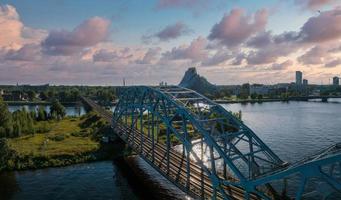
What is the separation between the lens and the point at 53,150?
74.6 meters

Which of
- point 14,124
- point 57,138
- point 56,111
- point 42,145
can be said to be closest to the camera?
point 42,145

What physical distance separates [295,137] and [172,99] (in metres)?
61.7

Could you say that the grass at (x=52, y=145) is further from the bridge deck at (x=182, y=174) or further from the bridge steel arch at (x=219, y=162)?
the bridge deck at (x=182, y=174)

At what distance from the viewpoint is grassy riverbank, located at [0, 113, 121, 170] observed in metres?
65.9

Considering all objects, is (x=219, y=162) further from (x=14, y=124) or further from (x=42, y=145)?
(x=14, y=124)

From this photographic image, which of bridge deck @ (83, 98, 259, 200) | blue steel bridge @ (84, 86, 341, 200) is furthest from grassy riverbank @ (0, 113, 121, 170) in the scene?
bridge deck @ (83, 98, 259, 200)

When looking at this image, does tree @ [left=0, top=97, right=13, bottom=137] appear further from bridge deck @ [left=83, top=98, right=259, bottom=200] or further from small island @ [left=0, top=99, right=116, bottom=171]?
bridge deck @ [left=83, top=98, right=259, bottom=200]

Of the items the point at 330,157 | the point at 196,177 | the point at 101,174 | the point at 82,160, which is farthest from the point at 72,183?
the point at 330,157

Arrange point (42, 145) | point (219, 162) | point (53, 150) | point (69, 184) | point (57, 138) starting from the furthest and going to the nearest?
point (57, 138) → point (42, 145) → point (53, 150) → point (219, 162) → point (69, 184)

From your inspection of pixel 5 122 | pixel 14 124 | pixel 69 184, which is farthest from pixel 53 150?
pixel 14 124

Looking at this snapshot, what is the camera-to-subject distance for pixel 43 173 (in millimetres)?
62938

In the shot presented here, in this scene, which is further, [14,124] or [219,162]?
[14,124]

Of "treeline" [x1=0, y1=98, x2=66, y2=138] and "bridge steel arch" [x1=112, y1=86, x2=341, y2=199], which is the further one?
"treeline" [x1=0, y1=98, x2=66, y2=138]

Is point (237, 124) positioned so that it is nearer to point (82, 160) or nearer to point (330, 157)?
point (330, 157)
